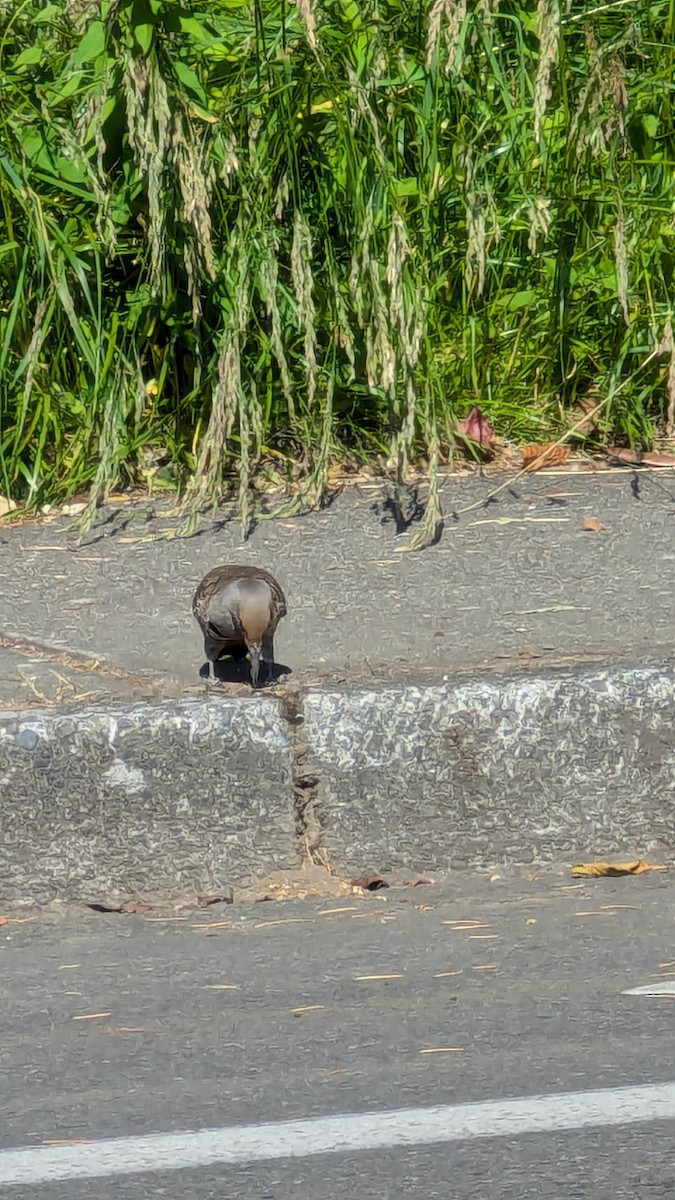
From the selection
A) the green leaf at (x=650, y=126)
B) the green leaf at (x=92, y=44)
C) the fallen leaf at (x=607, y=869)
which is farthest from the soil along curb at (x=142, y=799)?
the green leaf at (x=650, y=126)

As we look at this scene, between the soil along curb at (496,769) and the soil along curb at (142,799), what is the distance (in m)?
0.14

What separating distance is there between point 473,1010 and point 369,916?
0.52m

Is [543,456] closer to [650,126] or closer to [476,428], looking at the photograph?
[476,428]

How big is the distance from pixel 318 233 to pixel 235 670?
1.74m

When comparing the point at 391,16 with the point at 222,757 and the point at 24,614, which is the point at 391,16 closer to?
the point at 24,614

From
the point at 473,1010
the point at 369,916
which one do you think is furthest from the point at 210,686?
the point at 473,1010

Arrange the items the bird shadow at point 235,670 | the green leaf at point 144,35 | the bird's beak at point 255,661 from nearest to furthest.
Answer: the bird's beak at point 255,661 < the bird shadow at point 235,670 < the green leaf at point 144,35

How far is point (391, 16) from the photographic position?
5684mm

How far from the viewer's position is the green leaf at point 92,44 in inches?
204

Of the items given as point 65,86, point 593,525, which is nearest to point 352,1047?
point 593,525

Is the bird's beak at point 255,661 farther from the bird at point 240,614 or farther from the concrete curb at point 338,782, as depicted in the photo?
the concrete curb at point 338,782

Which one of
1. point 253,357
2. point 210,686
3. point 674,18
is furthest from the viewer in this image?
point 674,18

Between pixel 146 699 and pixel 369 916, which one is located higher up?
pixel 146 699

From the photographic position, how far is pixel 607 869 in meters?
4.02
